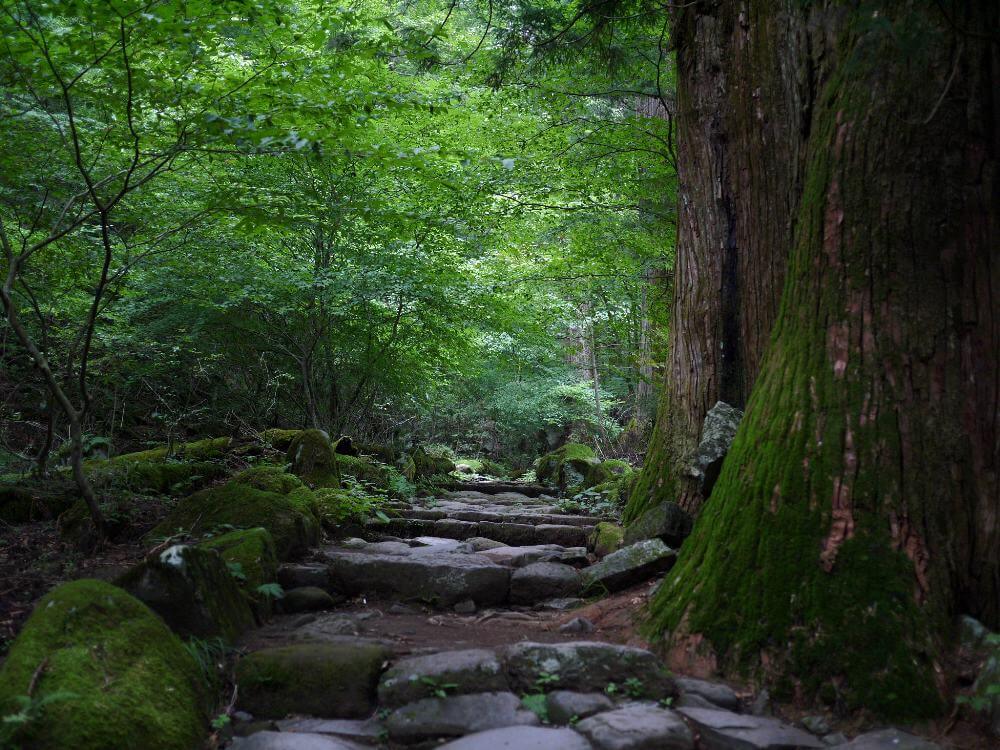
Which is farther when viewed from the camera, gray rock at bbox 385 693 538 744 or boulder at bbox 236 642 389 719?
boulder at bbox 236 642 389 719

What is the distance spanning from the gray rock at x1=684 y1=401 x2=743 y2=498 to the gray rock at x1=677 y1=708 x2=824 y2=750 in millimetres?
2149

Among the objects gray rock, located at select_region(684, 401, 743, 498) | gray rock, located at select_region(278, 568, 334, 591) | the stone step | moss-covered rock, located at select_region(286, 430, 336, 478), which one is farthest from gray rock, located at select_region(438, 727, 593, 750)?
moss-covered rock, located at select_region(286, 430, 336, 478)

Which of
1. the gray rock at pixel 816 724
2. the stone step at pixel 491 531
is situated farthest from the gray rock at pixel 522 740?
the stone step at pixel 491 531

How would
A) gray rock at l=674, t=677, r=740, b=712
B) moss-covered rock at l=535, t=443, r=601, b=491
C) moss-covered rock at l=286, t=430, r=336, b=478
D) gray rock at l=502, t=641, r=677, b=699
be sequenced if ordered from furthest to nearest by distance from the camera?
1. moss-covered rock at l=535, t=443, r=601, b=491
2. moss-covered rock at l=286, t=430, r=336, b=478
3. gray rock at l=502, t=641, r=677, b=699
4. gray rock at l=674, t=677, r=740, b=712

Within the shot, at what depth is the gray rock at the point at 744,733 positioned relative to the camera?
8.15 ft

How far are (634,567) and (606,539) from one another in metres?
1.05

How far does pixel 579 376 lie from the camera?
19.6 m

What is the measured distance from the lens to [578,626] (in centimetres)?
394

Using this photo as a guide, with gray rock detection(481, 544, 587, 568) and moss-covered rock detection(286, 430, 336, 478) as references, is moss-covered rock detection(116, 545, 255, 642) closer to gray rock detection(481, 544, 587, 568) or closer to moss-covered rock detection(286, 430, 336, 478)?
gray rock detection(481, 544, 587, 568)

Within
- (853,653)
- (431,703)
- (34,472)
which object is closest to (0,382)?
(34,472)

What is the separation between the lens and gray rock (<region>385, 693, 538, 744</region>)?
8.86 ft

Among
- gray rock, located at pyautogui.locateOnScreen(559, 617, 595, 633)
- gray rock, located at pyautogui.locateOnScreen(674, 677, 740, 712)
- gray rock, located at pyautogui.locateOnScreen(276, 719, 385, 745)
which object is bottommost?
gray rock, located at pyautogui.locateOnScreen(276, 719, 385, 745)

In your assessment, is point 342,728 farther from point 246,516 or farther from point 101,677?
point 246,516

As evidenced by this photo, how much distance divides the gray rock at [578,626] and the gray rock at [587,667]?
2.63ft
